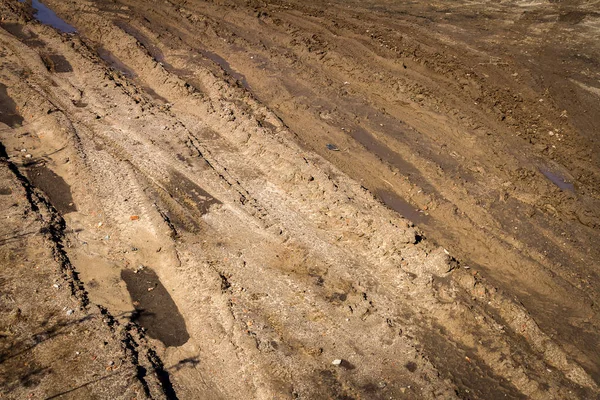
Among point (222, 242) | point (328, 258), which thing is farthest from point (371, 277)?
point (222, 242)

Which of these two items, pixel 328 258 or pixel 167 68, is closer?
pixel 328 258

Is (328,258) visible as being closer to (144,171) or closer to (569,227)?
(144,171)

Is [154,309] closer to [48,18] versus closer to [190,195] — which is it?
[190,195]

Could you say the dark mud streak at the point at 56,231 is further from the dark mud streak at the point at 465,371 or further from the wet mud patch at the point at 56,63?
the dark mud streak at the point at 465,371

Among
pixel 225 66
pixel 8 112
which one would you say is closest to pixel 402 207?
pixel 225 66

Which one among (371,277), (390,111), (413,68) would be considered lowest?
(371,277)

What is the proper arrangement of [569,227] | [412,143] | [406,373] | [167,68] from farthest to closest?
[167,68], [412,143], [569,227], [406,373]

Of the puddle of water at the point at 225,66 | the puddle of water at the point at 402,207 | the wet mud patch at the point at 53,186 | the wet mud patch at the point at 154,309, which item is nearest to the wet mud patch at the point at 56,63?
the puddle of water at the point at 225,66
